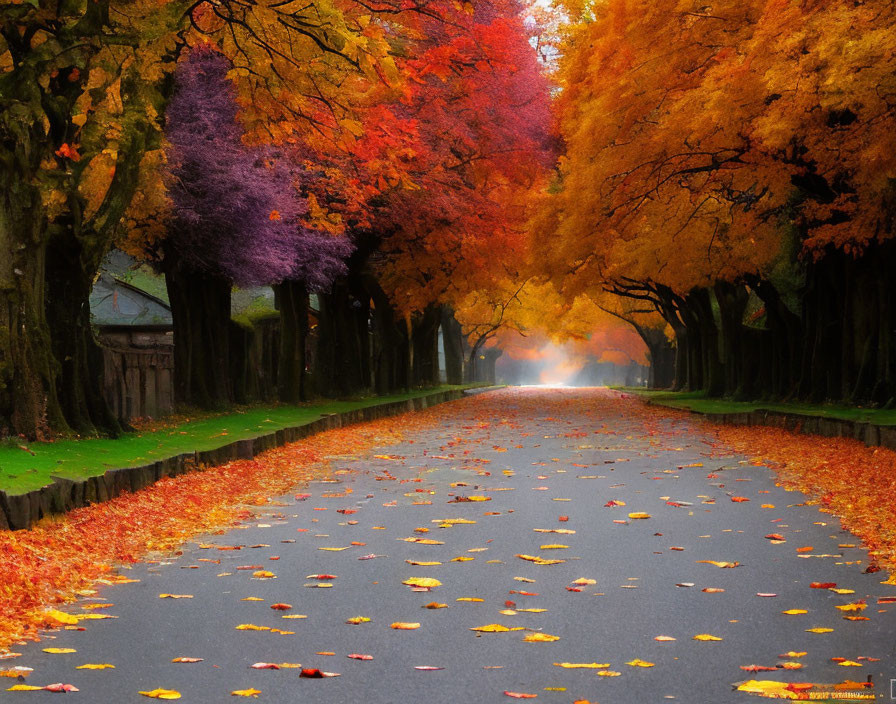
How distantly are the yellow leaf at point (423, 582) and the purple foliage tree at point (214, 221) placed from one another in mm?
14232

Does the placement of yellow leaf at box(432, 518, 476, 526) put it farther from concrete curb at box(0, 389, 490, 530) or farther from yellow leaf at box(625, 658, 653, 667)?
yellow leaf at box(625, 658, 653, 667)

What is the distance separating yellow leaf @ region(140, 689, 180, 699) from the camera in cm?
473

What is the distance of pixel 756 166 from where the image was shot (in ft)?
66.5

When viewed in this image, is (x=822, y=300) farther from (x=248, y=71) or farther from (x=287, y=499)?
(x=287, y=499)

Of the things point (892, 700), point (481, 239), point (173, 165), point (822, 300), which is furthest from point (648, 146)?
point (892, 700)

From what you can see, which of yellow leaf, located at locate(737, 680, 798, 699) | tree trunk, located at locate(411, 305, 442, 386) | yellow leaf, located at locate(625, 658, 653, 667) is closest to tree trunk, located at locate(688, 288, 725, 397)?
tree trunk, located at locate(411, 305, 442, 386)

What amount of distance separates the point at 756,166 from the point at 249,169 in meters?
9.65

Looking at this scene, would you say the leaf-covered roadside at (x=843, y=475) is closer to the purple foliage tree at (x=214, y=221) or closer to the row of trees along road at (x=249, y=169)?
the row of trees along road at (x=249, y=169)

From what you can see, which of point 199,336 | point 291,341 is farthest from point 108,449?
point 291,341

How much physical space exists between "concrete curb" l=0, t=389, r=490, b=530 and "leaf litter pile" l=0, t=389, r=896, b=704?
0.17 m

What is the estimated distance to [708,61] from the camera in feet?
69.1

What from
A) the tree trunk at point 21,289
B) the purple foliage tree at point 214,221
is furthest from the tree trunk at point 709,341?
the tree trunk at point 21,289

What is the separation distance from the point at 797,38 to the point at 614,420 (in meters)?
12.1

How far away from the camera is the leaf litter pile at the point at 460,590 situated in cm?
502
